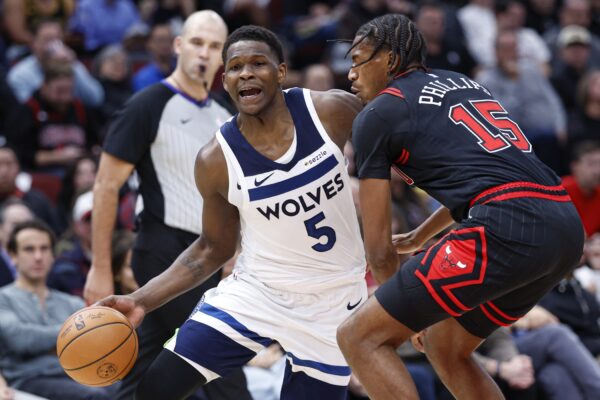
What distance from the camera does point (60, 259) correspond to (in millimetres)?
9055

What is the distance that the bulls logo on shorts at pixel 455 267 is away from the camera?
466 centimetres

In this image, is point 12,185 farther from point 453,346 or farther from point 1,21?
point 453,346

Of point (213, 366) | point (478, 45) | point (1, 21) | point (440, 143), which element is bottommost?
point (478, 45)

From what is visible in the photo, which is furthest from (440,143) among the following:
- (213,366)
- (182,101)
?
(182,101)

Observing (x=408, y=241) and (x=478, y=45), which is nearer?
(x=408, y=241)

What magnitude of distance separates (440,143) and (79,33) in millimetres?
9240

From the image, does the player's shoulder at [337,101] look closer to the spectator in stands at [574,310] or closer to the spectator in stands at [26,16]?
the spectator in stands at [574,310]

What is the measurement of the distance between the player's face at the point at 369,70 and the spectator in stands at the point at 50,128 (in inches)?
245

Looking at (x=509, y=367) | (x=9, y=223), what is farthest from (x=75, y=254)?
(x=509, y=367)

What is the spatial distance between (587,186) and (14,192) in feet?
18.7

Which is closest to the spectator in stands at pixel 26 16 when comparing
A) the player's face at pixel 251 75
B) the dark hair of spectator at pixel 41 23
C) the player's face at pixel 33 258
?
the dark hair of spectator at pixel 41 23

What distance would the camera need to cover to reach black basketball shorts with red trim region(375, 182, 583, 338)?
4641 mm

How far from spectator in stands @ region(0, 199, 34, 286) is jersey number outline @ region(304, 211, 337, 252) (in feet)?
13.4

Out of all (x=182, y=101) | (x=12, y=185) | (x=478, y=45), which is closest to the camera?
(x=182, y=101)
